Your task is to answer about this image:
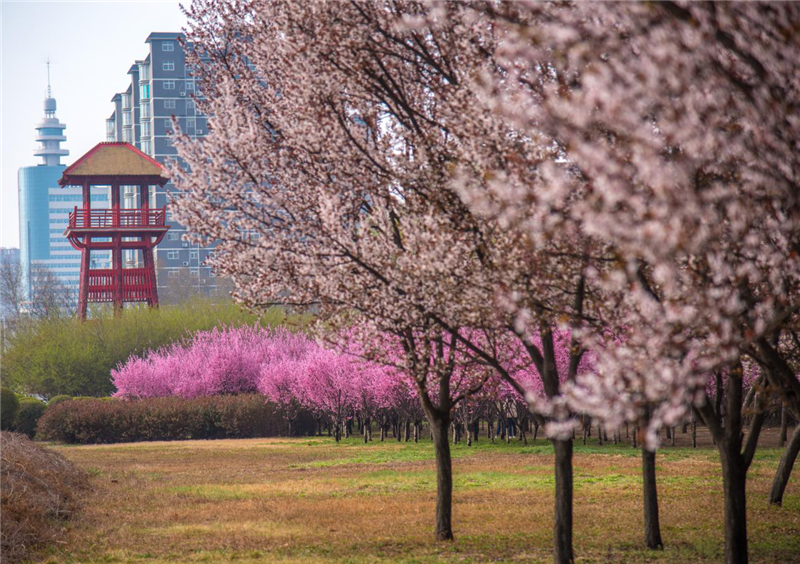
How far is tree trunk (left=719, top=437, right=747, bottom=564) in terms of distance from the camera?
9.60m

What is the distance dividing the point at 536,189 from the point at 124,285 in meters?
52.3

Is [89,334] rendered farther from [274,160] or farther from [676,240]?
[676,240]

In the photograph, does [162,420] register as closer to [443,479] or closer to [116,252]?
[116,252]

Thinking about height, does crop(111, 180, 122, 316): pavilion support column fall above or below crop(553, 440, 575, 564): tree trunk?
above

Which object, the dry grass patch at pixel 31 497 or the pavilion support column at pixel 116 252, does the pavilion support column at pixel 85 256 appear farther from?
the dry grass patch at pixel 31 497

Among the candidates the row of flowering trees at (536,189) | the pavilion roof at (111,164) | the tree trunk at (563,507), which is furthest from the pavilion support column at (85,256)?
Answer: the tree trunk at (563,507)

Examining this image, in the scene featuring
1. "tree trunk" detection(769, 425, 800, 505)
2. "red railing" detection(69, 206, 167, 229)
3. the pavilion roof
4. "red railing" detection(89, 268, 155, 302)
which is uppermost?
the pavilion roof

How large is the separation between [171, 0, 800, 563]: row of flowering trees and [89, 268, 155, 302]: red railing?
136ft

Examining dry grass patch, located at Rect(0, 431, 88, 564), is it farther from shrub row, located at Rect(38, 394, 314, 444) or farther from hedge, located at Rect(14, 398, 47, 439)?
hedge, located at Rect(14, 398, 47, 439)

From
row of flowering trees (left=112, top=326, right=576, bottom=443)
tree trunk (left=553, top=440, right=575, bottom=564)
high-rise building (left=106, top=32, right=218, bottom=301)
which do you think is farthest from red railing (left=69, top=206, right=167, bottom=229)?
high-rise building (left=106, top=32, right=218, bottom=301)

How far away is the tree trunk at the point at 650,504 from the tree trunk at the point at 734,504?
2.45 metres

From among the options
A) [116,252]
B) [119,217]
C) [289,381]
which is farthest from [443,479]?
[116,252]

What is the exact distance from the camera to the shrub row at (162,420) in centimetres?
4147

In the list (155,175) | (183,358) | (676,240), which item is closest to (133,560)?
(676,240)
